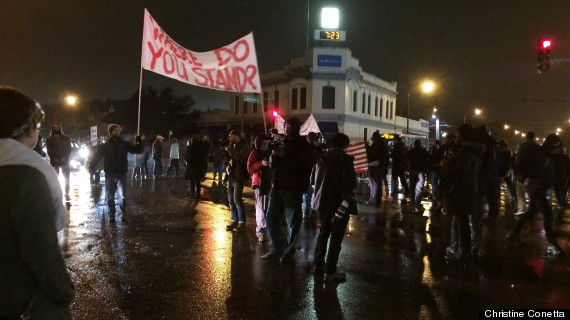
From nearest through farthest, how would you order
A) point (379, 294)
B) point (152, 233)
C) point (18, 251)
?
point (18, 251) < point (379, 294) < point (152, 233)

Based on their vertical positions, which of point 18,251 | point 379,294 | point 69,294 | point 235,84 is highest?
point 235,84

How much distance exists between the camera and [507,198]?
14.5 metres

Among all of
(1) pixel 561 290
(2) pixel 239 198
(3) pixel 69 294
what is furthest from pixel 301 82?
(3) pixel 69 294

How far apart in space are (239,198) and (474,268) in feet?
12.7

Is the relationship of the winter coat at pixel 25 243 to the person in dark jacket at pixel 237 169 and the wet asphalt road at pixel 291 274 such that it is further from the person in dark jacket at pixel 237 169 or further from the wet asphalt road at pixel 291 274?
Answer: the person in dark jacket at pixel 237 169

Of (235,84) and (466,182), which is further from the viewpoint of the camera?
(235,84)

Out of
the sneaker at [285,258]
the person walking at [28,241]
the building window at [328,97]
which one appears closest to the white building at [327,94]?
the building window at [328,97]

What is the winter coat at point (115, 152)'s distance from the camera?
8047mm

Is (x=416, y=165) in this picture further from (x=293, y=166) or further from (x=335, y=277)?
(x=335, y=277)

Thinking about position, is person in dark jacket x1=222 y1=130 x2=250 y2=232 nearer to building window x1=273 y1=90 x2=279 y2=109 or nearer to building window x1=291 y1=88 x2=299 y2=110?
building window x1=291 y1=88 x2=299 y2=110

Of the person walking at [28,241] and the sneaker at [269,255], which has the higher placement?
the person walking at [28,241]

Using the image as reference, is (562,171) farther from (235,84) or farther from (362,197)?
(235,84)

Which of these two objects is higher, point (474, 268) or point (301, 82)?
point (301, 82)

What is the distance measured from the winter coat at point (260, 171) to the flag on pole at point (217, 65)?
4.17 meters
